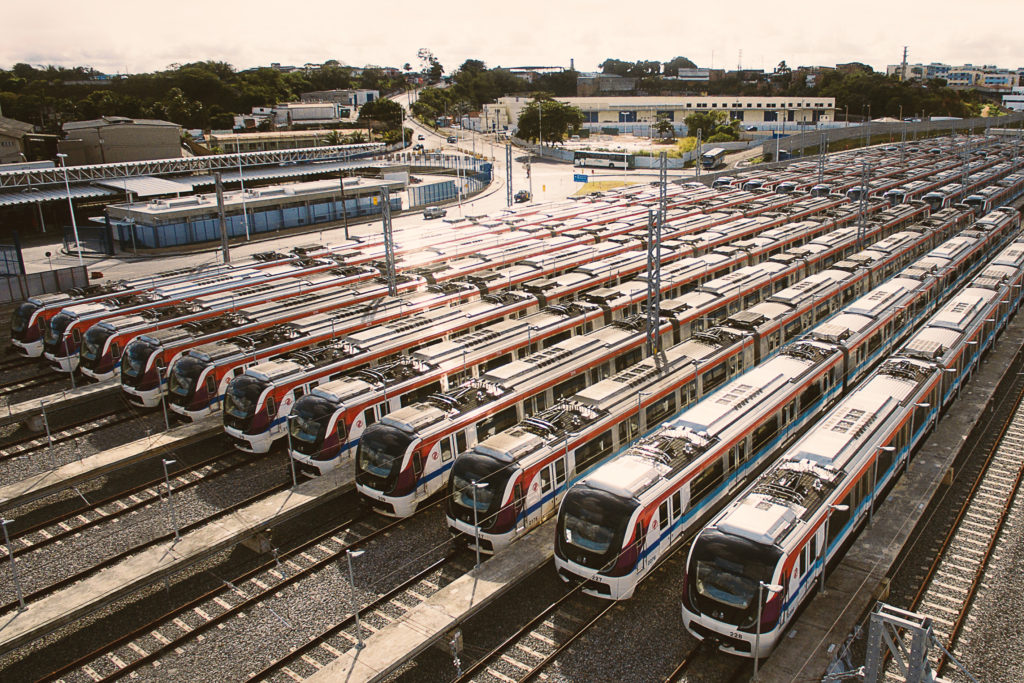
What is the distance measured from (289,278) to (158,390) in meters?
11.5

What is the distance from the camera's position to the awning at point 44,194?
54.2m

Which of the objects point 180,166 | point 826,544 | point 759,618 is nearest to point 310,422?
point 759,618

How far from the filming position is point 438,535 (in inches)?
766

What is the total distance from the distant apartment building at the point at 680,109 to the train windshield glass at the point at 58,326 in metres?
122

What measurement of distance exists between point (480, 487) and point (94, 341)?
67.6 feet

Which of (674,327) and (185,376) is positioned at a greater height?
(674,327)

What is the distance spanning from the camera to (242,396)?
23312mm

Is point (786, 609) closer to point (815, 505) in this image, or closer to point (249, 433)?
point (815, 505)

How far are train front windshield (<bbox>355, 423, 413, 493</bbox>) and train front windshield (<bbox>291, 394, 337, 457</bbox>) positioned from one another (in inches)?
78.0

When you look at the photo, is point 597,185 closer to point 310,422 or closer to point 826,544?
point 310,422

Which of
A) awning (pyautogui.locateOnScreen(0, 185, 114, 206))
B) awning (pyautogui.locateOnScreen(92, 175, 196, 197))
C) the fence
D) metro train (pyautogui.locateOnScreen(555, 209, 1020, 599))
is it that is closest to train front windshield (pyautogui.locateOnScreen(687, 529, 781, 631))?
metro train (pyautogui.locateOnScreen(555, 209, 1020, 599))

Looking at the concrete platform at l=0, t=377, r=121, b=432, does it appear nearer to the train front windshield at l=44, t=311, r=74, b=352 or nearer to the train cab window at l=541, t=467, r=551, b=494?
the train front windshield at l=44, t=311, r=74, b=352

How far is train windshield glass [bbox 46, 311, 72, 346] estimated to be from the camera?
32156 millimetres

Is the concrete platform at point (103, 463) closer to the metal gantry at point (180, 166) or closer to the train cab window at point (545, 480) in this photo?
the train cab window at point (545, 480)
